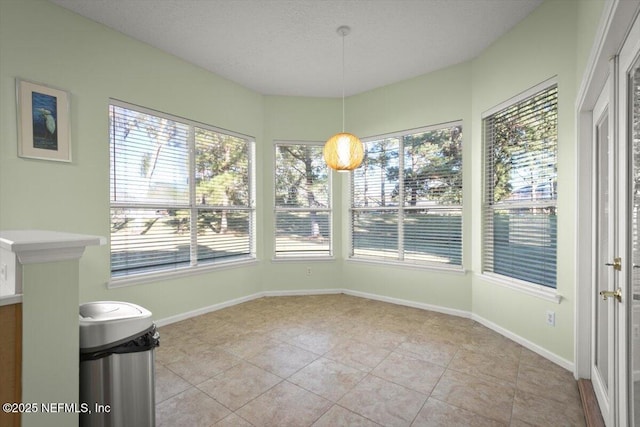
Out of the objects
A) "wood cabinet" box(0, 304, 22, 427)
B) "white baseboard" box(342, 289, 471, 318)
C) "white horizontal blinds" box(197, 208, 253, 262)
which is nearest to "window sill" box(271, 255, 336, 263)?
"white horizontal blinds" box(197, 208, 253, 262)

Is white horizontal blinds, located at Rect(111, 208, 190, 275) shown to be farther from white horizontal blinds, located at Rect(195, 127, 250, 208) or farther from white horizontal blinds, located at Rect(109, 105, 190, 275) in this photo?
white horizontal blinds, located at Rect(195, 127, 250, 208)

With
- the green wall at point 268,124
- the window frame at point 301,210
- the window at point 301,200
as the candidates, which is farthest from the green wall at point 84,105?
the window at point 301,200

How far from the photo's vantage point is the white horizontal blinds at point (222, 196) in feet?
12.4

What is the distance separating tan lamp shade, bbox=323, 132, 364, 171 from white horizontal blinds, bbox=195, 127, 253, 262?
5.42 feet

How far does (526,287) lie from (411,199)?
164 cm

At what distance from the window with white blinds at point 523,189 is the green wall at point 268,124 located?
0.13 meters

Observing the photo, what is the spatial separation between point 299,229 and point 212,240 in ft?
4.18

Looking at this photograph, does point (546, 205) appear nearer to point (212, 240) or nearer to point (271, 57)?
point (271, 57)

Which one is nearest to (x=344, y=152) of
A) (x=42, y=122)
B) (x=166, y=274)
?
(x=166, y=274)

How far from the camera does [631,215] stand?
1.28 metres

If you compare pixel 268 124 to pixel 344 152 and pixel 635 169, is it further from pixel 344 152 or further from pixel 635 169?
pixel 635 169

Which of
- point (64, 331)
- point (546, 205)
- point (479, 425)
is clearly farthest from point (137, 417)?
point (546, 205)

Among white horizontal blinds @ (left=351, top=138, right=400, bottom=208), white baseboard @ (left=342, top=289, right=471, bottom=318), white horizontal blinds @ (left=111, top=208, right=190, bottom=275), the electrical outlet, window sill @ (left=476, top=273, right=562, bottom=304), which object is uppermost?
white horizontal blinds @ (left=351, top=138, right=400, bottom=208)

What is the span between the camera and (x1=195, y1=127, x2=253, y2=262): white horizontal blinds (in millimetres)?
3778
